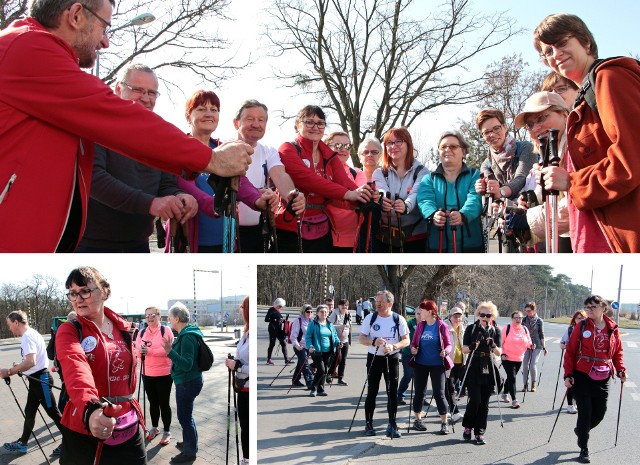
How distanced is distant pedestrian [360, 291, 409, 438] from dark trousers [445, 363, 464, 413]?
196 mm

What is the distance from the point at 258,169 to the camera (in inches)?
158

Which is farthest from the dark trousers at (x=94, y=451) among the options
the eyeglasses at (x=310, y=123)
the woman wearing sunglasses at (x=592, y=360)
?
the eyeglasses at (x=310, y=123)

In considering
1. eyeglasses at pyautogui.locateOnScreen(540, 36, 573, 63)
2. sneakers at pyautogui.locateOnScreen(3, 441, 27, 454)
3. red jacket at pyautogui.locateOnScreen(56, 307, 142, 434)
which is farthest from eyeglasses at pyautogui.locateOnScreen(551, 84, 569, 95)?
sneakers at pyautogui.locateOnScreen(3, 441, 27, 454)

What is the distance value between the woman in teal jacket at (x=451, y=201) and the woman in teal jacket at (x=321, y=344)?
6.17 feet

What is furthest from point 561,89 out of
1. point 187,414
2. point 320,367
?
point 187,414

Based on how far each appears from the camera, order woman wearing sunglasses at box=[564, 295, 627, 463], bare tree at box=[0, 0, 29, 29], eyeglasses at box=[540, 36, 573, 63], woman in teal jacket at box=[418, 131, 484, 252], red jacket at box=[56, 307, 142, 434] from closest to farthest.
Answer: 1. red jacket at box=[56, 307, 142, 434]
2. woman wearing sunglasses at box=[564, 295, 627, 463]
3. eyeglasses at box=[540, 36, 573, 63]
4. woman in teal jacket at box=[418, 131, 484, 252]
5. bare tree at box=[0, 0, 29, 29]

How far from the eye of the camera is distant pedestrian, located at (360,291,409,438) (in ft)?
7.84

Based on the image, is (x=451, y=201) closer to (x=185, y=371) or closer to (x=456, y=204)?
(x=456, y=204)

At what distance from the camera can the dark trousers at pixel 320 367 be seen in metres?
2.32

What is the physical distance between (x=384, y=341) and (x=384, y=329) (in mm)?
47

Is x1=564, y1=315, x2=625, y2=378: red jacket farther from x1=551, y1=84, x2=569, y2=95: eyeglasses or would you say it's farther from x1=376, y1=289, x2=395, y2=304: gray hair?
x1=551, y1=84, x2=569, y2=95: eyeglasses

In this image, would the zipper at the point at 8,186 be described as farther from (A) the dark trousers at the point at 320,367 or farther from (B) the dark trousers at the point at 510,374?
(B) the dark trousers at the point at 510,374

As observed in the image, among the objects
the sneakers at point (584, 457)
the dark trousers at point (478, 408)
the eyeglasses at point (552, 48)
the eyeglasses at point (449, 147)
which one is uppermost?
the eyeglasses at point (552, 48)

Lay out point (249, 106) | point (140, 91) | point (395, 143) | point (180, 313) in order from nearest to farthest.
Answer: point (180, 313), point (140, 91), point (249, 106), point (395, 143)
